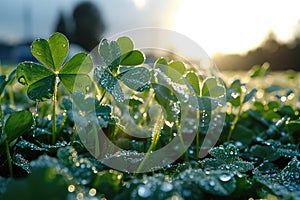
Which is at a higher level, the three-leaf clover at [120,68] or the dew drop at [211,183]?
the three-leaf clover at [120,68]

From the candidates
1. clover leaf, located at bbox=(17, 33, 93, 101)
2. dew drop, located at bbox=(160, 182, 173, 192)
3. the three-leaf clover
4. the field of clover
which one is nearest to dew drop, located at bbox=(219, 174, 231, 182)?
the field of clover

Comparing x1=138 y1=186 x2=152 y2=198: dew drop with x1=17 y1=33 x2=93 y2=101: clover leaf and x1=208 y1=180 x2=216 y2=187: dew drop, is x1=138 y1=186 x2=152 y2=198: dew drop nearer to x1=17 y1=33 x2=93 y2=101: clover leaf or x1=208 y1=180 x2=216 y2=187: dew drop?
x1=208 y1=180 x2=216 y2=187: dew drop

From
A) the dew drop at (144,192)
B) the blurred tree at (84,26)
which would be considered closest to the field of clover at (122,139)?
the dew drop at (144,192)

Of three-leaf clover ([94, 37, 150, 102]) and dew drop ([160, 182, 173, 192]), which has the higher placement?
three-leaf clover ([94, 37, 150, 102])

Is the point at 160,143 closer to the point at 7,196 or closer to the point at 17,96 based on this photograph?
the point at 7,196

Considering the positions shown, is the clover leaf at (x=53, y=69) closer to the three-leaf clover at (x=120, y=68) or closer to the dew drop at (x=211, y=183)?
the three-leaf clover at (x=120, y=68)

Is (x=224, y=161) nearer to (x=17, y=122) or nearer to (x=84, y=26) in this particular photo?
(x=17, y=122)

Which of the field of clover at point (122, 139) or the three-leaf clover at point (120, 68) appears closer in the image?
the field of clover at point (122, 139)

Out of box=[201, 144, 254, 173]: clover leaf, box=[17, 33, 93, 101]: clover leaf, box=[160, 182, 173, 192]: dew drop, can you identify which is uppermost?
box=[17, 33, 93, 101]: clover leaf
